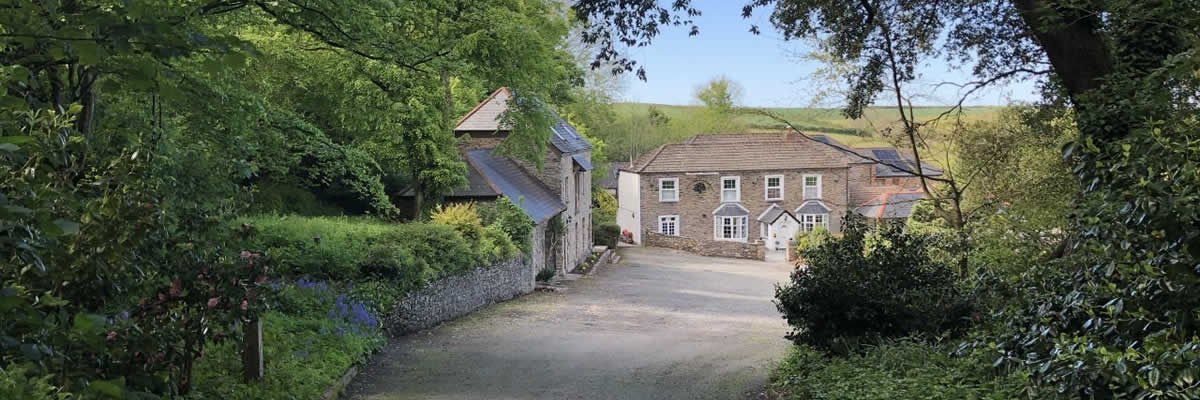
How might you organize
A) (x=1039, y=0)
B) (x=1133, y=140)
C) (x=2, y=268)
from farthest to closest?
(x=1039, y=0) → (x=1133, y=140) → (x=2, y=268)

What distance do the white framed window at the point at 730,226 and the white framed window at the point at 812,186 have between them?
13.9ft

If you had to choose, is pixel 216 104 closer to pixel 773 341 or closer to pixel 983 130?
pixel 773 341

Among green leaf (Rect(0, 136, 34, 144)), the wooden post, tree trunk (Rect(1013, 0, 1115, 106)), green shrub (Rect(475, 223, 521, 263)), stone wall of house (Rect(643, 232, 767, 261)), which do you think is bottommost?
stone wall of house (Rect(643, 232, 767, 261))

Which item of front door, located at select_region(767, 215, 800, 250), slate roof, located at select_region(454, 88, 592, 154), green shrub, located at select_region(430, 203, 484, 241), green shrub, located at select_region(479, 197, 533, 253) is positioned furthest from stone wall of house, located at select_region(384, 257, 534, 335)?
front door, located at select_region(767, 215, 800, 250)

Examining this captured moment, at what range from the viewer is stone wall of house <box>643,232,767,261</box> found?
1966 inches

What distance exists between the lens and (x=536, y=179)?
35.2 meters

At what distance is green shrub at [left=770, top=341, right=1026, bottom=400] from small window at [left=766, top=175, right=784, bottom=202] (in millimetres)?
46047

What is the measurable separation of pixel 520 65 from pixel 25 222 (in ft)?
69.7

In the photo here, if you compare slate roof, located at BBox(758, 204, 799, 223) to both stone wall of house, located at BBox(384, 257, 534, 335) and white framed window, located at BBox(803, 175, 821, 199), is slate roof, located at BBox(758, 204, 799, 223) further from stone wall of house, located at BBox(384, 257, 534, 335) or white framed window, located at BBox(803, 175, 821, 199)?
stone wall of house, located at BBox(384, 257, 534, 335)

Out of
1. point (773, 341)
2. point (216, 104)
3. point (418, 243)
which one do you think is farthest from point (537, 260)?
point (216, 104)

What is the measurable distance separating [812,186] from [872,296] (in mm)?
46299

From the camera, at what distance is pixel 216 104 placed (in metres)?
12.3

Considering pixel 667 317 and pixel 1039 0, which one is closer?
pixel 1039 0

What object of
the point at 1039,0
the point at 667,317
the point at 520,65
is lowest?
the point at 667,317
